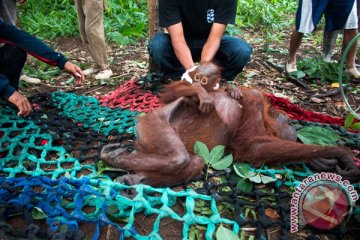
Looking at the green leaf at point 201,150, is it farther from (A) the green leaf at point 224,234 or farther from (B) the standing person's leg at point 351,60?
(B) the standing person's leg at point 351,60

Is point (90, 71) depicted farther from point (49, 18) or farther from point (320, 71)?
point (320, 71)

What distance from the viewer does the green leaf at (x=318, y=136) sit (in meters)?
2.30

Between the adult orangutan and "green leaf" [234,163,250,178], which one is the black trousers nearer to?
the adult orangutan

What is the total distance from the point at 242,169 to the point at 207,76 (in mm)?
794

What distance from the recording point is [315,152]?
1.97 meters

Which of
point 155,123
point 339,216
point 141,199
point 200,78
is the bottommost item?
point 339,216

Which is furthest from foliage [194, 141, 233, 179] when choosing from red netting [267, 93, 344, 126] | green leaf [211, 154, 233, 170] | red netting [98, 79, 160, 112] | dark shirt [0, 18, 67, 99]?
dark shirt [0, 18, 67, 99]

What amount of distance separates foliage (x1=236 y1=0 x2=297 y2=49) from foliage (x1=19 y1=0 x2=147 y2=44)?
1.95m

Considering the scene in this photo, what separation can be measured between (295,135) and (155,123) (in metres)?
0.96

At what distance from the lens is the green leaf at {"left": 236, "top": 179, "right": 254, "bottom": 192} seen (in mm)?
1870

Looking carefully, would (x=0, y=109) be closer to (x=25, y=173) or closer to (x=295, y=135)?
(x=25, y=173)

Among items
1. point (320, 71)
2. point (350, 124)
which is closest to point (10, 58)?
point (350, 124)

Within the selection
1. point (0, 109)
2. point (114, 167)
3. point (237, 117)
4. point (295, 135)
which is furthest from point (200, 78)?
point (0, 109)

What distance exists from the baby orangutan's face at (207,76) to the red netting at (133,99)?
0.53m
